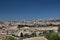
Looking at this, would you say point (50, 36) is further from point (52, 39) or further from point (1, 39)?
point (1, 39)

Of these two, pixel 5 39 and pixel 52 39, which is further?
pixel 52 39

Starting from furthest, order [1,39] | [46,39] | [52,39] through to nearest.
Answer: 1. [52,39]
2. [46,39]
3. [1,39]

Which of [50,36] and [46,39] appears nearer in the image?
[46,39]

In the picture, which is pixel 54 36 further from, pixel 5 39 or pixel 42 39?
pixel 5 39

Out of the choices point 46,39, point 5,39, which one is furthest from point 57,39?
point 5,39

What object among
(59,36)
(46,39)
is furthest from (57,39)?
(46,39)

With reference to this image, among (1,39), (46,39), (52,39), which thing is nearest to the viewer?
(1,39)

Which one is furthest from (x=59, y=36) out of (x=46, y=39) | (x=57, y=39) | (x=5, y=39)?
(x=5, y=39)
